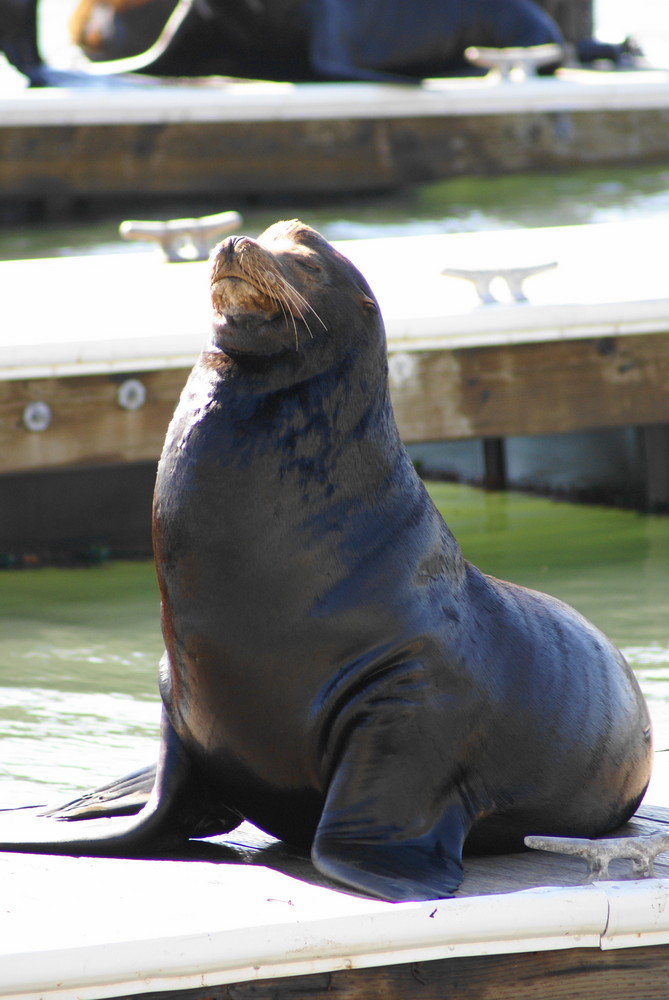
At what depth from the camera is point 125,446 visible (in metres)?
5.39

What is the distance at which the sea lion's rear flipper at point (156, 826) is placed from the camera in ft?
8.84

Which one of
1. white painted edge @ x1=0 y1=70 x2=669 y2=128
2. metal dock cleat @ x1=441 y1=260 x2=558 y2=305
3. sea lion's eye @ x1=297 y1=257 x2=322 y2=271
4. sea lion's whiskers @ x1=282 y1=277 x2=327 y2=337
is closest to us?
sea lion's whiskers @ x1=282 y1=277 x2=327 y2=337

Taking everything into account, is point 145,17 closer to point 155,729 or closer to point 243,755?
point 155,729

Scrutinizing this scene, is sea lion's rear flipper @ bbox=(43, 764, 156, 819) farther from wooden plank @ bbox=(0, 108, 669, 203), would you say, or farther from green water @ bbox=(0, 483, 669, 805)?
wooden plank @ bbox=(0, 108, 669, 203)

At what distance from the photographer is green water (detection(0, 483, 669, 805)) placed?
4266 mm

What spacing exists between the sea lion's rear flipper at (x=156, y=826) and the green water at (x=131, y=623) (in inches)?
46.6

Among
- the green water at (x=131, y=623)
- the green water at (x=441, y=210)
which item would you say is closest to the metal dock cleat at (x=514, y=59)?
the green water at (x=441, y=210)

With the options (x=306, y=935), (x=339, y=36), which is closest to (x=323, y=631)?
(x=306, y=935)

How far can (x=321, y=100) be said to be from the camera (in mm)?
11805

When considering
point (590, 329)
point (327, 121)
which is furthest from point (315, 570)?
point (327, 121)

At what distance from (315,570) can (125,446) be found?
2941 mm

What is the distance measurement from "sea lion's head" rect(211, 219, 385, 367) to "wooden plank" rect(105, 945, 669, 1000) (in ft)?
3.28

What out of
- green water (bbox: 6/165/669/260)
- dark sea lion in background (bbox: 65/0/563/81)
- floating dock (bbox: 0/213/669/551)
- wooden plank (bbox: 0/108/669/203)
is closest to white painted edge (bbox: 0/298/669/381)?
floating dock (bbox: 0/213/669/551)

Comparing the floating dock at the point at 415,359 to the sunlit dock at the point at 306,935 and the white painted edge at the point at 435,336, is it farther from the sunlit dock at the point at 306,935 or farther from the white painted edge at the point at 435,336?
the sunlit dock at the point at 306,935
